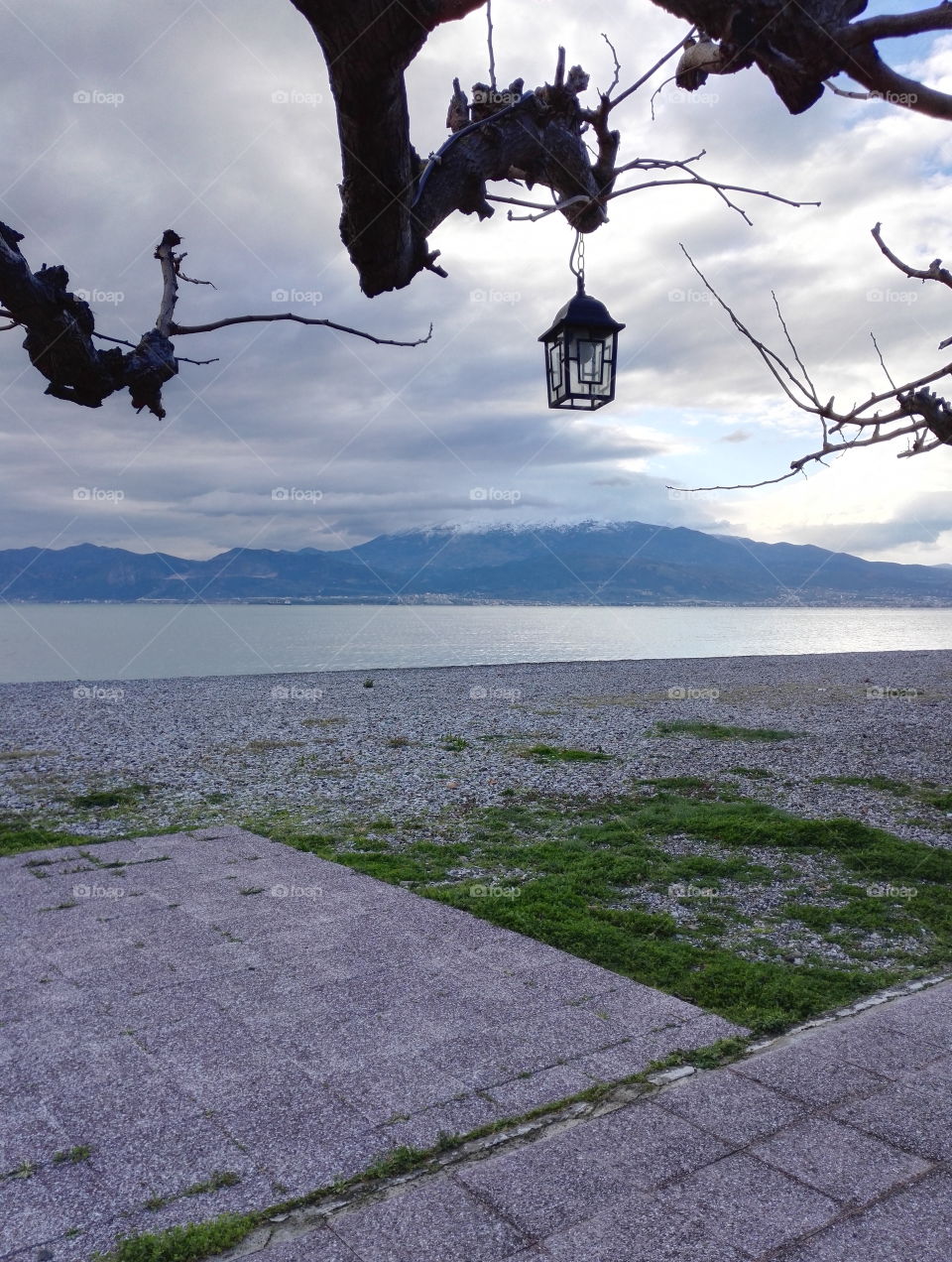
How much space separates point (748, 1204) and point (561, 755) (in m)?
12.3

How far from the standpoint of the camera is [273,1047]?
4336 millimetres

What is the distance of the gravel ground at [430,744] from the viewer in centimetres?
1151

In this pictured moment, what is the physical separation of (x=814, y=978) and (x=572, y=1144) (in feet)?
8.51

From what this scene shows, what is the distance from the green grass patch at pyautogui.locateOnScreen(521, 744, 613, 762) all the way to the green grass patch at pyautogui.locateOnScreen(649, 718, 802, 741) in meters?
3.07

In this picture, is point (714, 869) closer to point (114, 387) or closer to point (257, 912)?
point (257, 912)

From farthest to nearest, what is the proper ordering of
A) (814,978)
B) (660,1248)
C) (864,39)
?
1. (814,978)
2. (660,1248)
3. (864,39)

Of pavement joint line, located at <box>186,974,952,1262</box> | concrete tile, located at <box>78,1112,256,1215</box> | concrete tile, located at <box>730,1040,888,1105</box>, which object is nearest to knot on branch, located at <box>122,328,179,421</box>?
concrete tile, located at <box>78,1112,256,1215</box>

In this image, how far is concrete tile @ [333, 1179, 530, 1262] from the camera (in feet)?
9.25

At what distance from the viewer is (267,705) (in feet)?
83.1

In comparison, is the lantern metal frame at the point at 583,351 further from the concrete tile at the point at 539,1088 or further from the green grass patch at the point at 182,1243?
the green grass patch at the point at 182,1243

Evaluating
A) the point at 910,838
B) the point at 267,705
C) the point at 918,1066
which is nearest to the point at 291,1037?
the point at 918,1066

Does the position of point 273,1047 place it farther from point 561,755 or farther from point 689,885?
point 561,755

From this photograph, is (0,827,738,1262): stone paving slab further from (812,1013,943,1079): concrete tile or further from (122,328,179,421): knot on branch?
(122,328,179,421): knot on branch

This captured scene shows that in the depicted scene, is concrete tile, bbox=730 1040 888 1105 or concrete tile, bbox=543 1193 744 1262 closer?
concrete tile, bbox=543 1193 744 1262
